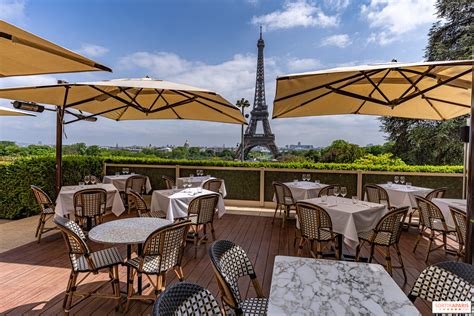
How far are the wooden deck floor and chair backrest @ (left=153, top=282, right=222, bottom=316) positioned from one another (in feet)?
5.00

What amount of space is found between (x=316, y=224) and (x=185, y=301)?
2.40 metres

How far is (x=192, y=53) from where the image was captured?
16328mm

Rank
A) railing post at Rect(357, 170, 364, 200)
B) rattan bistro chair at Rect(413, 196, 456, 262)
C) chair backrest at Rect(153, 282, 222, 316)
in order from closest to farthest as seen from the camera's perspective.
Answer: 1. chair backrest at Rect(153, 282, 222, 316)
2. rattan bistro chair at Rect(413, 196, 456, 262)
3. railing post at Rect(357, 170, 364, 200)

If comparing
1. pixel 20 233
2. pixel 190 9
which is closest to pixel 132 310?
pixel 20 233

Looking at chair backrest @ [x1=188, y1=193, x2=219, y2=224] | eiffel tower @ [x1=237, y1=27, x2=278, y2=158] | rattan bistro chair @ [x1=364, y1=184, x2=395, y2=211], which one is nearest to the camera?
chair backrest @ [x1=188, y1=193, x2=219, y2=224]

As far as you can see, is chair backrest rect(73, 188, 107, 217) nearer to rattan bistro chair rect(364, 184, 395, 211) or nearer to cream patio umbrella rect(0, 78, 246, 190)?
cream patio umbrella rect(0, 78, 246, 190)

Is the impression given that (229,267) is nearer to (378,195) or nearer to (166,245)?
(166,245)

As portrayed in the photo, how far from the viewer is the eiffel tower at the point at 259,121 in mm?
23312

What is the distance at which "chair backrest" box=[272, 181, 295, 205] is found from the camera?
5.45 m

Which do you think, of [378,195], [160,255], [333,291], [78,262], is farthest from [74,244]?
[378,195]

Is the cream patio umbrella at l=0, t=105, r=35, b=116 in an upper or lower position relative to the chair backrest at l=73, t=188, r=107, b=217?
upper

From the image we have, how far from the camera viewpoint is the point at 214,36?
1432 centimetres

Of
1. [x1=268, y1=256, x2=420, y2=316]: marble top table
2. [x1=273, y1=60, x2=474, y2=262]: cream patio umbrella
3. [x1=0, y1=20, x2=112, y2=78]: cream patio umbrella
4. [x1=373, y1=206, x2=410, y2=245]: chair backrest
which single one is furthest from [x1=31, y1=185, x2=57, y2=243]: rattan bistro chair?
[x1=373, y1=206, x2=410, y2=245]: chair backrest

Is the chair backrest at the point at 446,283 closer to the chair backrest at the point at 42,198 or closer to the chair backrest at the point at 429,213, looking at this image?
the chair backrest at the point at 429,213
